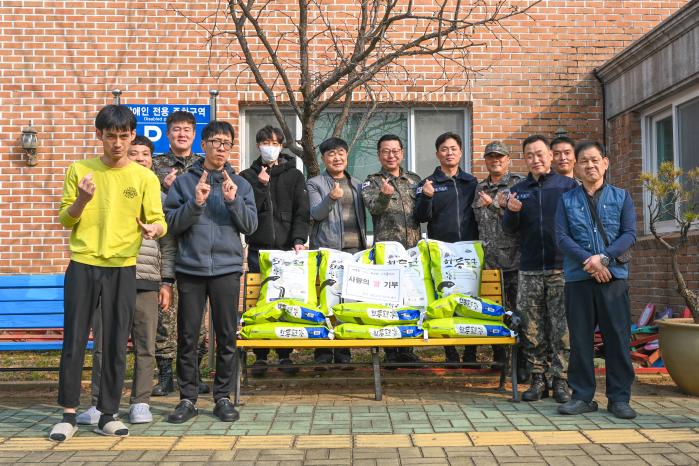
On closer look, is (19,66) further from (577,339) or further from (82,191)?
(577,339)

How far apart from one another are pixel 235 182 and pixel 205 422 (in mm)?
1744

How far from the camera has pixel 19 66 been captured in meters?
9.72

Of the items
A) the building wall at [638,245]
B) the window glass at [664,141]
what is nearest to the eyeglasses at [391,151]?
the building wall at [638,245]

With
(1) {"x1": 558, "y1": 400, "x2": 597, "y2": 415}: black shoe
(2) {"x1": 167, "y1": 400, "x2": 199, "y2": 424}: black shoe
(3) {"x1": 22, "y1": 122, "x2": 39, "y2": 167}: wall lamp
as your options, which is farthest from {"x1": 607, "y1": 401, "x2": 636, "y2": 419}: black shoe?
(3) {"x1": 22, "y1": 122, "x2": 39, "y2": 167}: wall lamp

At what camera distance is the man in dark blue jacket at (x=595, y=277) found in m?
5.55

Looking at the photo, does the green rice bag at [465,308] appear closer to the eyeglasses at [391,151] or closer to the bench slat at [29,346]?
the eyeglasses at [391,151]

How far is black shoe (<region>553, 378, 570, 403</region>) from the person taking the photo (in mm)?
5926

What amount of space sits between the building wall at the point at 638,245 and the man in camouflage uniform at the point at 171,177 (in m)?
5.38

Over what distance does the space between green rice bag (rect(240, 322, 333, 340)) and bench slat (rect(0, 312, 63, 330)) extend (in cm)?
188

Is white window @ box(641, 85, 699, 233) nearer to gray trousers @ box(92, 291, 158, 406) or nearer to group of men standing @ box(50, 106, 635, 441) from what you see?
group of men standing @ box(50, 106, 635, 441)

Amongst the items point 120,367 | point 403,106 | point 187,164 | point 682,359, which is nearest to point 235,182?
point 187,164

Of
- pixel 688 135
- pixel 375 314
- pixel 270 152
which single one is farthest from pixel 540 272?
pixel 688 135

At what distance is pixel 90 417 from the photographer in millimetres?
5418

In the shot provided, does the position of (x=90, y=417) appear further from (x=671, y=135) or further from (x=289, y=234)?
(x=671, y=135)
